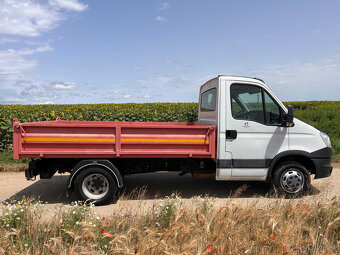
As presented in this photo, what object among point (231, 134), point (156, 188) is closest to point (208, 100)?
point (231, 134)

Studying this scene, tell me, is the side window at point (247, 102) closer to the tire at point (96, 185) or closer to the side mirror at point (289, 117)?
the side mirror at point (289, 117)

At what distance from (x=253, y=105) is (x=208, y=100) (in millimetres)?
Result: 1097

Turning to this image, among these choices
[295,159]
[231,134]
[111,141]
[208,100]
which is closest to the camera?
[111,141]

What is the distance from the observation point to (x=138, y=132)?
5.07 meters

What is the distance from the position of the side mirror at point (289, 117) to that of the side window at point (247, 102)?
41cm

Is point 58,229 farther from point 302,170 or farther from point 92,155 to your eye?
point 302,170

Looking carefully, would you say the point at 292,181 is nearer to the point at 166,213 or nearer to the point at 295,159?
the point at 295,159

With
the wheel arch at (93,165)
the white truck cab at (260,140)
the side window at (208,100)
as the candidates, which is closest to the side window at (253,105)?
the white truck cab at (260,140)

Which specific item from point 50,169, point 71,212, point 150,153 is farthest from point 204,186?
point 71,212

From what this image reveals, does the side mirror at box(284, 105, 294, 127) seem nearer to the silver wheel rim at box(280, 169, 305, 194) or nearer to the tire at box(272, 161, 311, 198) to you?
the tire at box(272, 161, 311, 198)

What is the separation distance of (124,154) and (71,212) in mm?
1908

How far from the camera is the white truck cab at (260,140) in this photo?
5316 millimetres

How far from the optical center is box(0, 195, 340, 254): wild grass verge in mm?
2709

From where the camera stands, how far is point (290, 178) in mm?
5434
